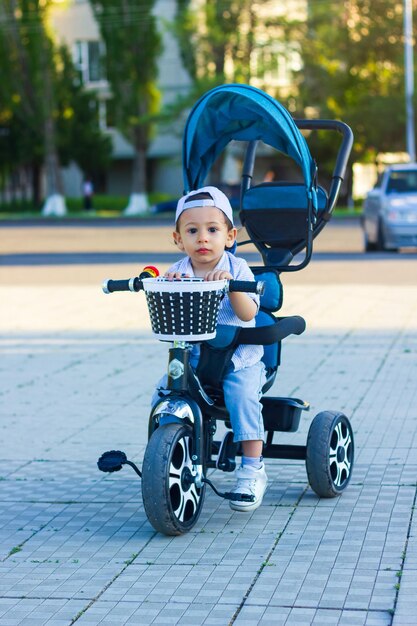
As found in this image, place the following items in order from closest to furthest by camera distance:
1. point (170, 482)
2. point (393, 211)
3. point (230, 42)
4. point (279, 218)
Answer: point (170, 482), point (279, 218), point (393, 211), point (230, 42)

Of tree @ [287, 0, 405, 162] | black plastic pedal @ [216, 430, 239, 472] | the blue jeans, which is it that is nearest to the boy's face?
the blue jeans

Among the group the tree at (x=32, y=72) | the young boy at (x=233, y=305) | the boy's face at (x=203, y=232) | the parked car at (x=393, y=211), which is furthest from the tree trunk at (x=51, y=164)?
the boy's face at (x=203, y=232)

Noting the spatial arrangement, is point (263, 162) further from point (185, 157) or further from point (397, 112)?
point (185, 157)

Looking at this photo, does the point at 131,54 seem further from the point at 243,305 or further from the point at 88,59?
the point at 243,305

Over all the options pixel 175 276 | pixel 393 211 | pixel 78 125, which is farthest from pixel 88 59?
pixel 175 276

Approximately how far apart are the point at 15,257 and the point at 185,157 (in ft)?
68.2

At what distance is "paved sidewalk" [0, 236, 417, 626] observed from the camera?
499 cm

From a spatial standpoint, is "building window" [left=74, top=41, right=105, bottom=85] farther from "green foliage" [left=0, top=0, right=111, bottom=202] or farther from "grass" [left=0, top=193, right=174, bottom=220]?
"grass" [left=0, top=193, right=174, bottom=220]

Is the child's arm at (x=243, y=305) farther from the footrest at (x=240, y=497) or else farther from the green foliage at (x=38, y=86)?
the green foliage at (x=38, y=86)

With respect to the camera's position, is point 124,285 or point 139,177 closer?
point 124,285

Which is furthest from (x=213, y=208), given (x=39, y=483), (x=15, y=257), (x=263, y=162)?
(x=263, y=162)

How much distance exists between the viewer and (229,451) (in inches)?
251

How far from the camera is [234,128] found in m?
7.17

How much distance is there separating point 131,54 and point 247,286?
54.7 meters
